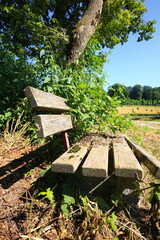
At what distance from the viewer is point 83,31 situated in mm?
3520

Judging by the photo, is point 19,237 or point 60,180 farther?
point 60,180

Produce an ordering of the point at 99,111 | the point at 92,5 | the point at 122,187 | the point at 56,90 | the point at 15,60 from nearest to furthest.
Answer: the point at 122,187 < the point at 99,111 < the point at 56,90 < the point at 15,60 < the point at 92,5

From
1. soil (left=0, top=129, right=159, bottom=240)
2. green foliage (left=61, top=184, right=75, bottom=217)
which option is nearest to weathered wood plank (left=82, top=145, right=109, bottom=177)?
green foliage (left=61, top=184, right=75, bottom=217)

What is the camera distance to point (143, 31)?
10.2 m

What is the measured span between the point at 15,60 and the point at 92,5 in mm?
3131

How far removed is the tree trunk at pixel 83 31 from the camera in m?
3.39

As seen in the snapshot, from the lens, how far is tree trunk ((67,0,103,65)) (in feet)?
11.1

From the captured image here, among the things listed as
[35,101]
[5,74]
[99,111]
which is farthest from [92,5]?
[35,101]

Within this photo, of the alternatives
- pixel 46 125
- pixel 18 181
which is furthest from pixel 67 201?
pixel 18 181

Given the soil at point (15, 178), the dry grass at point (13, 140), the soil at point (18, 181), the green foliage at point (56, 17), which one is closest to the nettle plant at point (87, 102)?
the soil at point (18, 181)

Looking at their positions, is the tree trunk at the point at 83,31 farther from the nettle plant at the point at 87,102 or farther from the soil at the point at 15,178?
the soil at the point at 15,178

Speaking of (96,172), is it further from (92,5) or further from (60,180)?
(92,5)

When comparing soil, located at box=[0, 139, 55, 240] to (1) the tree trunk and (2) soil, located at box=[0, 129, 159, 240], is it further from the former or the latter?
(1) the tree trunk

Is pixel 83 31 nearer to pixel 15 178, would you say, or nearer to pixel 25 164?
pixel 25 164
